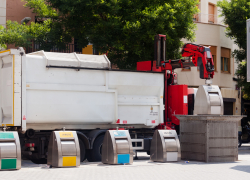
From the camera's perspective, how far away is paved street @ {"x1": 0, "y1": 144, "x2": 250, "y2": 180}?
30.0 ft

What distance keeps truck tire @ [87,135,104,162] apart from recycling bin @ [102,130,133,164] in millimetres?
1053

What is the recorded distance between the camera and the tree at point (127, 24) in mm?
18127

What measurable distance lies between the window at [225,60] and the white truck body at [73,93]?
652 inches

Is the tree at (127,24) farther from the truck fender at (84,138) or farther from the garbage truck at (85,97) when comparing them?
the truck fender at (84,138)

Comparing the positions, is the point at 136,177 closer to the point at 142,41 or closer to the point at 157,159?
the point at 157,159

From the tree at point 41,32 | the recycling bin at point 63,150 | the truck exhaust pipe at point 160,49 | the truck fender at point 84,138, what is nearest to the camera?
the recycling bin at point 63,150

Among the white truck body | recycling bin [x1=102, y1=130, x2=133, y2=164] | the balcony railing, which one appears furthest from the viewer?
the balcony railing

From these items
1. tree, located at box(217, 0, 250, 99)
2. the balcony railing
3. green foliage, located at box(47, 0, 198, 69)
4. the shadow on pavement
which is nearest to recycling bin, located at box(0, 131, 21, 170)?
the shadow on pavement

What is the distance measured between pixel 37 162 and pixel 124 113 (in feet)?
9.11

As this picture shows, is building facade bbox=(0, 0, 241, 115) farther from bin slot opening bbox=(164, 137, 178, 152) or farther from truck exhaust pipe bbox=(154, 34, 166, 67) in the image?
bin slot opening bbox=(164, 137, 178, 152)

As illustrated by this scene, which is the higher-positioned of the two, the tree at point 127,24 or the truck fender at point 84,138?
the tree at point 127,24

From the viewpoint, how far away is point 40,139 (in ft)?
39.5

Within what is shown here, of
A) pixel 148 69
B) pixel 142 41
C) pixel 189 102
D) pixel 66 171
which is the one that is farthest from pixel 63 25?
pixel 66 171

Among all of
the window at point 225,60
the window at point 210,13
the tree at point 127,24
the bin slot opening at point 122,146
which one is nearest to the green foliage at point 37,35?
the tree at point 127,24
